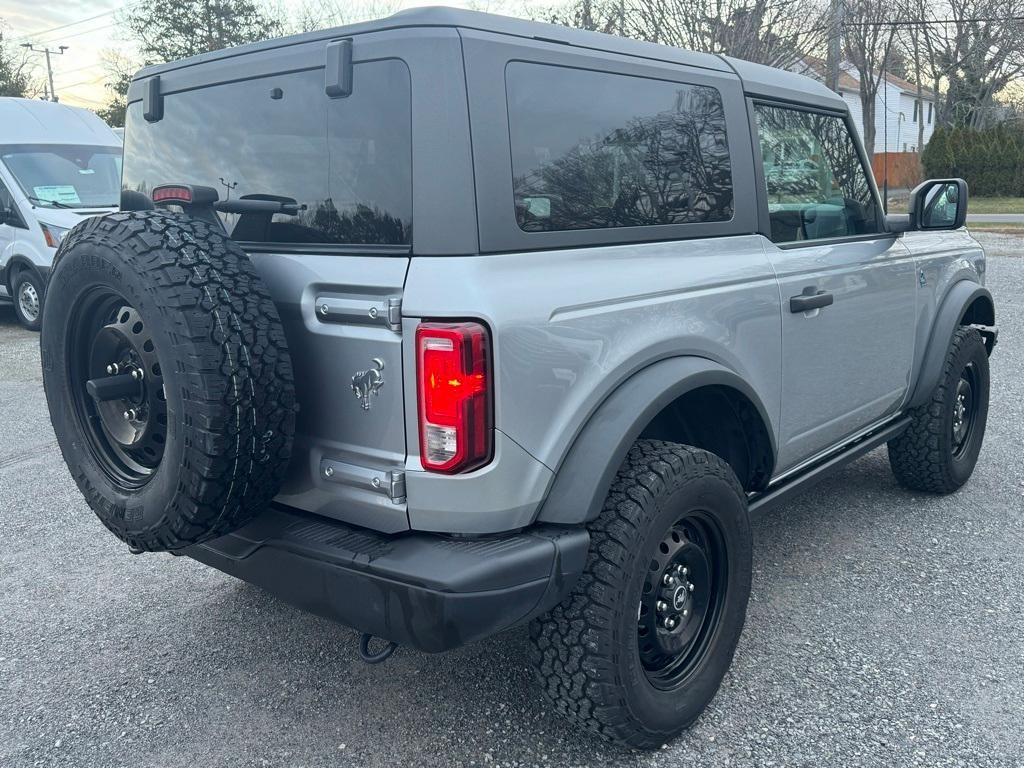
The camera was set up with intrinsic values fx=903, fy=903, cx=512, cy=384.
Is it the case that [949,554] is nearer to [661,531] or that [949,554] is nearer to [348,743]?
[661,531]

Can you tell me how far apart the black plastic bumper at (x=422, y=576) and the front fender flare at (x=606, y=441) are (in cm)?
8

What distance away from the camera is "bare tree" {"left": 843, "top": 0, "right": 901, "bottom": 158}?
30.2m

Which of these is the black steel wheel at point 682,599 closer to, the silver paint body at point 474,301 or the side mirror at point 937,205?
the silver paint body at point 474,301

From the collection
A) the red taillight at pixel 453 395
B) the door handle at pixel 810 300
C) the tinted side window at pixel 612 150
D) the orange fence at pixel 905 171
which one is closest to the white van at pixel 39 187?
the tinted side window at pixel 612 150

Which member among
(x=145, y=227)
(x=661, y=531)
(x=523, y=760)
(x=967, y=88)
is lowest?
(x=523, y=760)

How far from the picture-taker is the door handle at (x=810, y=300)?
3.13 meters

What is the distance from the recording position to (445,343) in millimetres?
2090

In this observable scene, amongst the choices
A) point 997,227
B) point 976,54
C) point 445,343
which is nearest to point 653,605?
point 445,343

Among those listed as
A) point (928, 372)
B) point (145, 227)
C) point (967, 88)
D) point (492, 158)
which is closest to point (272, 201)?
point (145, 227)

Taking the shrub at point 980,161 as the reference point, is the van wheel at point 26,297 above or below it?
below

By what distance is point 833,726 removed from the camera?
2.67 meters

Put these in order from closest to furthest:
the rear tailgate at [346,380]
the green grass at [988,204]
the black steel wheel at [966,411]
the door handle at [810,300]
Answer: the rear tailgate at [346,380], the door handle at [810,300], the black steel wheel at [966,411], the green grass at [988,204]

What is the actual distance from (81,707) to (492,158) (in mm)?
2160

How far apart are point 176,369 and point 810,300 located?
2.14 metres
